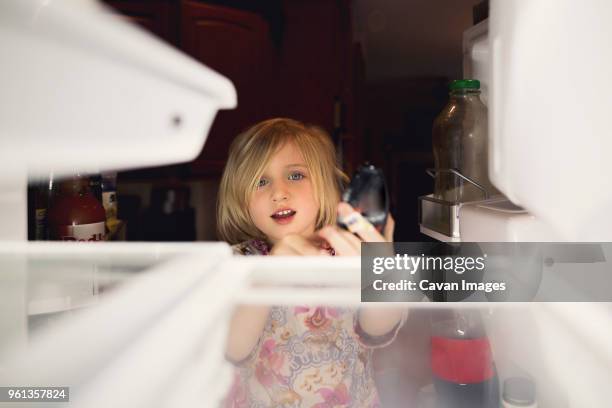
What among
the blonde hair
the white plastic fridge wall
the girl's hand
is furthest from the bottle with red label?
the blonde hair

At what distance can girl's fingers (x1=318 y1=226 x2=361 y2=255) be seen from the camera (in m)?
0.51

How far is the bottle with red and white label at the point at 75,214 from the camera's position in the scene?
1.75ft

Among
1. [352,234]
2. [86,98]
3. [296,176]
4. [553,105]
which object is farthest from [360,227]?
[86,98]

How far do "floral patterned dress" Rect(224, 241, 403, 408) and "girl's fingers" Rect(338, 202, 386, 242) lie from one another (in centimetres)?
13

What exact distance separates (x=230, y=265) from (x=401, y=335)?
9.3 inches

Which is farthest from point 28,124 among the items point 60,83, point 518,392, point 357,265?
point 518,392

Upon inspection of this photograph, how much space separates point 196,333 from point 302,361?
0.19 meters

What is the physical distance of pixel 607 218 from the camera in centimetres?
42

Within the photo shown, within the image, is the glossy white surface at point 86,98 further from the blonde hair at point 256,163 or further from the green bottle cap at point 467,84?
the green bottle cap at point 467,84

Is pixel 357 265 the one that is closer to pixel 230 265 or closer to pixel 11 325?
pixel 230 265

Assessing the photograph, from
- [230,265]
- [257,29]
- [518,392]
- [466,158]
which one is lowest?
[518,392]

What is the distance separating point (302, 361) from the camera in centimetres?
62

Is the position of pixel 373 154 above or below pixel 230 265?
→ above

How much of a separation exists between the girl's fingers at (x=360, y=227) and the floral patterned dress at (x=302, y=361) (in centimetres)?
13
